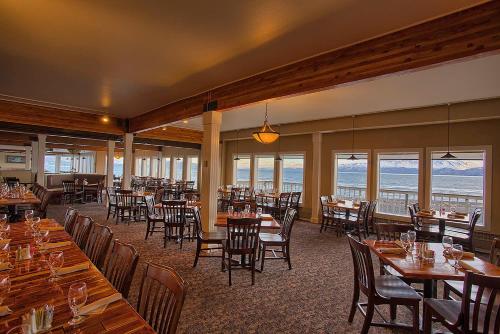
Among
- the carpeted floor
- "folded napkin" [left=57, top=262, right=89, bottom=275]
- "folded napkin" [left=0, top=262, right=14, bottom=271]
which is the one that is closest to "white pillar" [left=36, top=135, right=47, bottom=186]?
the carpeted floor

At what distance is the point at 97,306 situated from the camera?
1320 mm

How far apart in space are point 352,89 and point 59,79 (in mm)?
4944

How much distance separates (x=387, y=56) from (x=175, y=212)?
4123 mm

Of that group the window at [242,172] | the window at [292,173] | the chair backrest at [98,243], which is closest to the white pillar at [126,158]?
the window at [242,172]

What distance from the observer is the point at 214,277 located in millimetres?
3684

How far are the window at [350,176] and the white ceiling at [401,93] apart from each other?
1.46 meters

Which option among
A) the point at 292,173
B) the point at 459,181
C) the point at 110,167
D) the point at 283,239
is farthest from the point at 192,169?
the point at 459,181

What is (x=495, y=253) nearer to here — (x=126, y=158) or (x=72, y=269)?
(x=72, y=269)

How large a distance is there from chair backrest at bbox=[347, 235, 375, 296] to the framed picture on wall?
19.7 meters

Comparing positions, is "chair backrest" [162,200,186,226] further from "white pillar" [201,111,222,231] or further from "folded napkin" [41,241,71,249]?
"folded napkin" [41,241,71,249]

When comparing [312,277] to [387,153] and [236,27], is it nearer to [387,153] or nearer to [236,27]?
[236,27]

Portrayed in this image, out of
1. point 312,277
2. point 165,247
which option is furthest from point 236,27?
point 165,247

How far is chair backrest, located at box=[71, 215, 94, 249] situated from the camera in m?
2.73

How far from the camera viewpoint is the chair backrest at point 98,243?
7.29 feet
